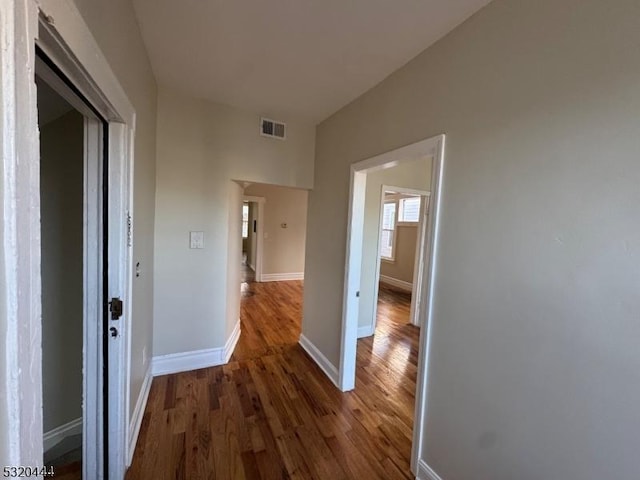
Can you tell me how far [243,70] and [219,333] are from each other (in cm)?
232

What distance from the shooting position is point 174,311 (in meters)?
2.54

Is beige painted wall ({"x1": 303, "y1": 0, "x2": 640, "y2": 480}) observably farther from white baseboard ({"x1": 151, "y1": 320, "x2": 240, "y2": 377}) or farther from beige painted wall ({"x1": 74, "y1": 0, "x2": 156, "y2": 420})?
white baseboard ({"x1": 151, "y1": 320, "x2": 240, "y2": 377})

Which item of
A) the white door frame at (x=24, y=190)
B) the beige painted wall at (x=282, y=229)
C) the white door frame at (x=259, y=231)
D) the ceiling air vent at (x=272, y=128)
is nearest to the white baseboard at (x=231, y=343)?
the ceiling air vent at (x=272, y=128)

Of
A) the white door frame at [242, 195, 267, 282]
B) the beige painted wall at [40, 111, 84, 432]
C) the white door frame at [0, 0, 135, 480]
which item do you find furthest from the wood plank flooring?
the white door frame at [242, 195, 267, 282]

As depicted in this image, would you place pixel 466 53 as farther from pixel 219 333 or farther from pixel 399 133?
pixel 219 333

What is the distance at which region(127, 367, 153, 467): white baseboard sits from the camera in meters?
1.67

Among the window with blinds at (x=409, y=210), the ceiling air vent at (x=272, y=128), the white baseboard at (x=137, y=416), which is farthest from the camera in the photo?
the window with blinds at (x=409, y=210)

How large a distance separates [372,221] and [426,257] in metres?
1.92

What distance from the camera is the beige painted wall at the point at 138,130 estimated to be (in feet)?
3.53

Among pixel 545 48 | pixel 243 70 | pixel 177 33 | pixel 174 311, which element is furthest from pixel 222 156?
pixel 545 48

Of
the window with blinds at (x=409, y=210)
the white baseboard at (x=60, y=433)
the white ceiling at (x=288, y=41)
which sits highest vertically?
the white ceiling at (x=288, y=41)

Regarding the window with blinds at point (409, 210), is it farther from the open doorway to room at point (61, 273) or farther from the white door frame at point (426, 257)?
the open doorway to room at point (61, 273)

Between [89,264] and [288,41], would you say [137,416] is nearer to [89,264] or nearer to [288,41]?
[89,264]

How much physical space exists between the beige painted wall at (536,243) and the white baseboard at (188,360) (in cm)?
200
